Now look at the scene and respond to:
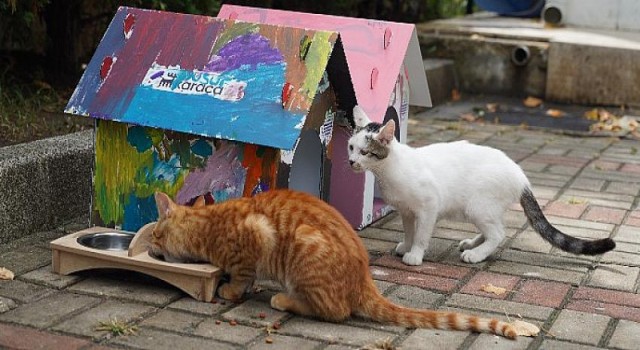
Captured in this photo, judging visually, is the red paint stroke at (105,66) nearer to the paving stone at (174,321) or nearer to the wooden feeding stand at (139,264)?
the wooden feeding stand at (139,264)

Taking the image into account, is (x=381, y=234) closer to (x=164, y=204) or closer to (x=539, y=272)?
(x=539, y=272)

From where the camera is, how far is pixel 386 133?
4.70 m

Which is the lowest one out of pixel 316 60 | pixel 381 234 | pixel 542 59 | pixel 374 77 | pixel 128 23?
pixel 381 234

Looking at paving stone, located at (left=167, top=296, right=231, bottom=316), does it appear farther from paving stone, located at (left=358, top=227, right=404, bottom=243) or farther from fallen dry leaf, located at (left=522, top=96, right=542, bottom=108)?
fallen dry leaf, located at (left=522, top=96, right=542, bottom=108)

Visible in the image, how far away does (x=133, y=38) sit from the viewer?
498 centimetres

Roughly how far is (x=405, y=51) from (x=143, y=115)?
1.60 meters

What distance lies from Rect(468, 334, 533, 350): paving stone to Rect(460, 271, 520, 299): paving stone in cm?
56

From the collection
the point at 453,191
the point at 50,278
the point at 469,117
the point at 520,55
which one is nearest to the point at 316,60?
the point at 453,191

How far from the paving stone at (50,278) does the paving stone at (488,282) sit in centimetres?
178

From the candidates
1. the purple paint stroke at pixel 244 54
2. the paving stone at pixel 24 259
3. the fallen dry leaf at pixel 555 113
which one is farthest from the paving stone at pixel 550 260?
the fallen dry leaf at pixel 555 113

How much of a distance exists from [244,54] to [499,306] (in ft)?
5.52

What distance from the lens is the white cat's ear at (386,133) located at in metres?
4.64

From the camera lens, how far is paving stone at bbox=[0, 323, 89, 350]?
369cm

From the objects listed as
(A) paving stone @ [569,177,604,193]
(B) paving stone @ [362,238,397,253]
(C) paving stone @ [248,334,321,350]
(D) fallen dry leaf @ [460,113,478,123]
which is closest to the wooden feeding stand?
(C) paving stone @ [248,334,321,350]
